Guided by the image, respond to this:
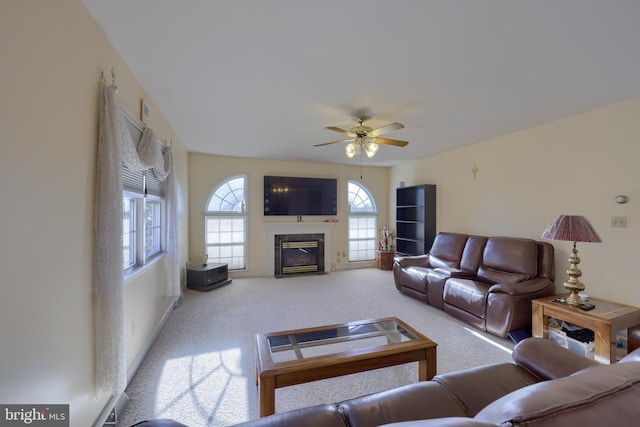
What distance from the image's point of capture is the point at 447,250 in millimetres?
4203

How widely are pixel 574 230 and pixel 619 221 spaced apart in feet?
2.62

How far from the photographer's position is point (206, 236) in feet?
17.3

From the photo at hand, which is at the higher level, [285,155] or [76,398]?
[285,155]

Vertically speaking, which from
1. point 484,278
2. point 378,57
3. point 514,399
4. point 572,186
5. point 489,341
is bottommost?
point 489,341

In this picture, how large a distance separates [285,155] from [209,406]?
420cm

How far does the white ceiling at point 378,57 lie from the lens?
4.86ft

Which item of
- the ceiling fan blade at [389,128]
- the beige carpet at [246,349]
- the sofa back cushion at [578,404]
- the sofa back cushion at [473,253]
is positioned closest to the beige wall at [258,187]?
the beige carpet at [246,349]

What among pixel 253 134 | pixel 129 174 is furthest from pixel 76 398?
pixel 253 134

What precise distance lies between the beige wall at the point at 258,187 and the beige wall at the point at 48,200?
11.8 feet

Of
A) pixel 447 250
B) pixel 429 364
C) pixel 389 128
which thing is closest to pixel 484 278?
pixel 447 250

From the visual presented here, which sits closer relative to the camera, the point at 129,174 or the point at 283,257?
the point at 129,174

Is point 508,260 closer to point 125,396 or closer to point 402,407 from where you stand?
point 402,407

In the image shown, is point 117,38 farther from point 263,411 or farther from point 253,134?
point 263,411

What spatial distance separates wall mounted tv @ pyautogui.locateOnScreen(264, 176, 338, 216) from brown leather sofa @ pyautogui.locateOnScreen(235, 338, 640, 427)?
4.61m
